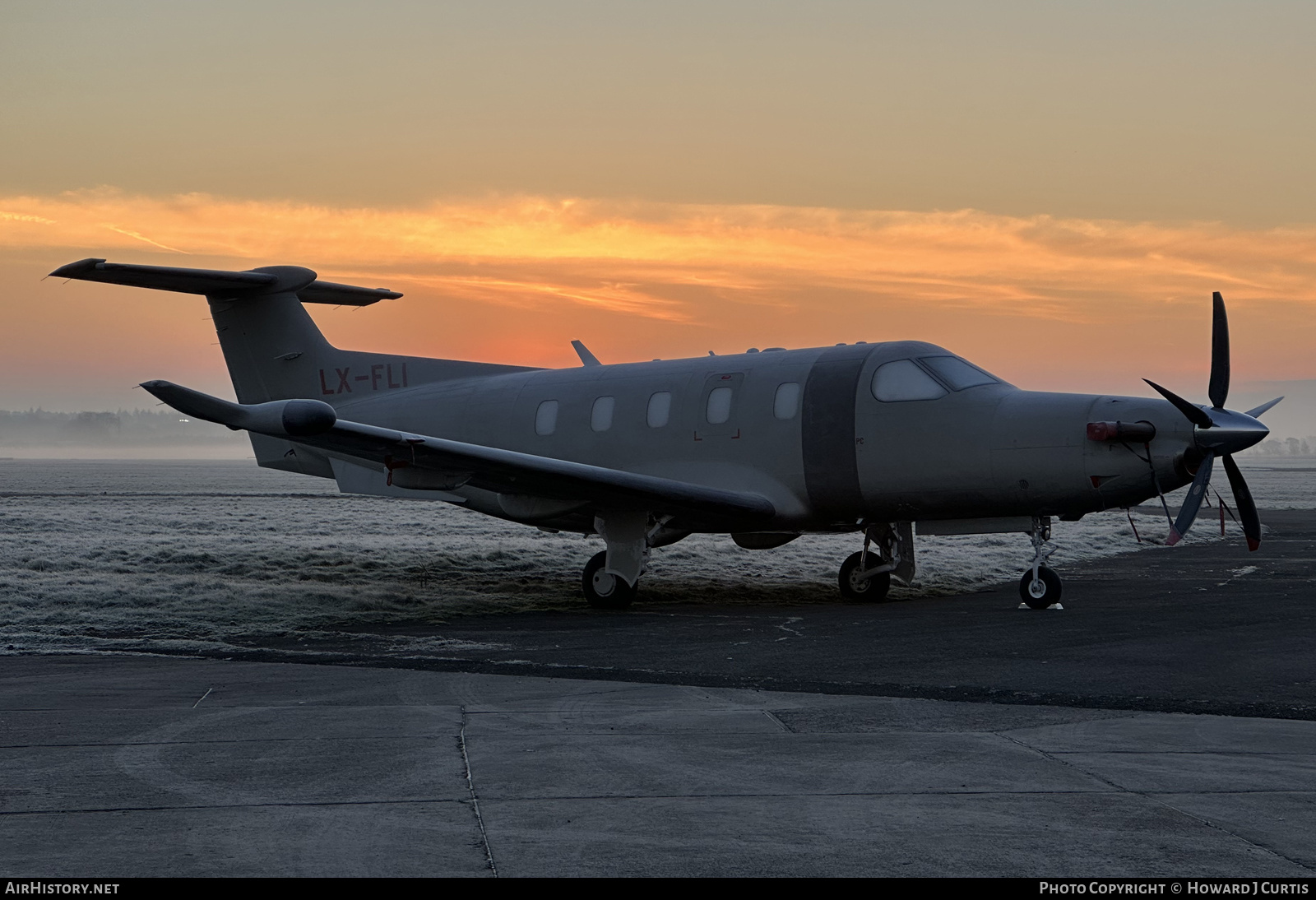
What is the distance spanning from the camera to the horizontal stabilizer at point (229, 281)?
17719 mm

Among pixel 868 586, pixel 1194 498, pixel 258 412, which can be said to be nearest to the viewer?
pixel 258 412

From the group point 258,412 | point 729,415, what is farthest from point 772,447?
point 258,412

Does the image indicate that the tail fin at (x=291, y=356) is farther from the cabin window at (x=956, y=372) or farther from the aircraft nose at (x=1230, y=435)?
the aircraft nose at (x=1230, y=435)

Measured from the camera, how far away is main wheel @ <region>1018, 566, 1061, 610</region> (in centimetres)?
1473

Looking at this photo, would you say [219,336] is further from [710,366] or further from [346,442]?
[710,366]

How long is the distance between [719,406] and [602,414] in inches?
80.1

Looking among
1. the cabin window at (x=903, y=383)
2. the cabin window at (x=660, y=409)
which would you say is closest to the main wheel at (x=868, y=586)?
the cabin window at (x=903, y=383)

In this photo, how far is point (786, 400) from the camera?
650 inches

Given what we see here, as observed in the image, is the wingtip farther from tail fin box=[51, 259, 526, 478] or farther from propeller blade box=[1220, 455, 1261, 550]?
propeller blade box=[1220, 455, 1261, 550]

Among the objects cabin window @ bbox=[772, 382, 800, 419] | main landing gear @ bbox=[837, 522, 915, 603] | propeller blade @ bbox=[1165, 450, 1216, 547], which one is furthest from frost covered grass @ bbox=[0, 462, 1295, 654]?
propeller blade @ bbox=[1165, 450, 1216, 547]

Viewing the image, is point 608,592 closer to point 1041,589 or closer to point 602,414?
point 602,414

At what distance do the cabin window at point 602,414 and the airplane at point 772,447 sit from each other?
3cm

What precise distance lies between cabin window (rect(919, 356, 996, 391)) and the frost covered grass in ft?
12.5

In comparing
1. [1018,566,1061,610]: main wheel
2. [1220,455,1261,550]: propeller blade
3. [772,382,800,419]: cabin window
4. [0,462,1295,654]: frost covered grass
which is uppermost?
[772,382,800,419]: cabin window
